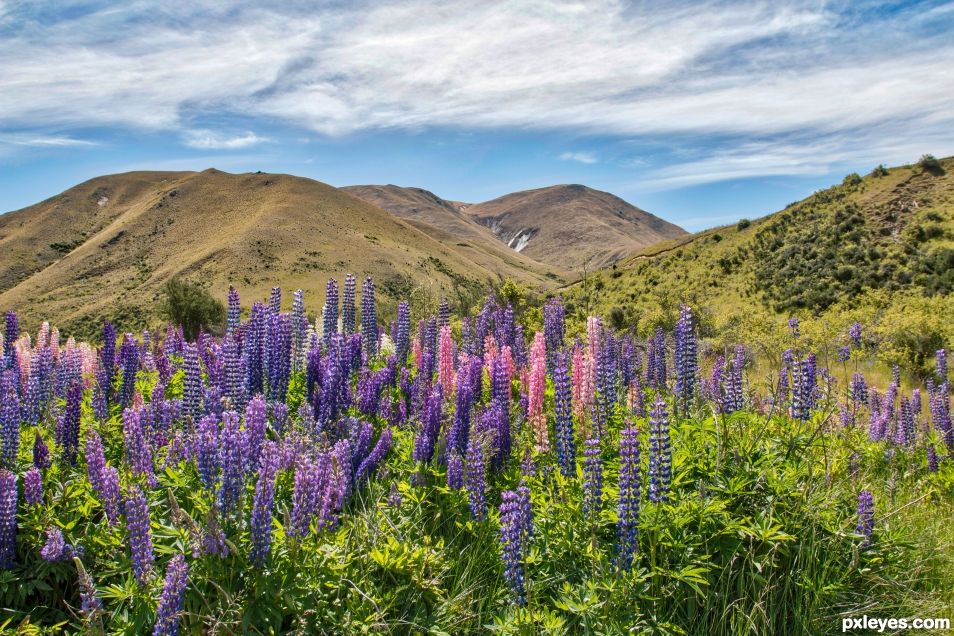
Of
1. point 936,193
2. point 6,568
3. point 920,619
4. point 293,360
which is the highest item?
point 936,193

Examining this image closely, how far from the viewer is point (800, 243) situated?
50438 mm

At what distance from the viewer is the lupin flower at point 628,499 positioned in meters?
3.96

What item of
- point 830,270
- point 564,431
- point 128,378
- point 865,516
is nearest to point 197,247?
point 830,270

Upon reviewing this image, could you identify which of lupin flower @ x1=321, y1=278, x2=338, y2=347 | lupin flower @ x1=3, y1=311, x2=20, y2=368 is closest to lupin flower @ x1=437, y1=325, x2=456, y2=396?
lupin flower @ x1=321, y1=278, x2=338, y2=347

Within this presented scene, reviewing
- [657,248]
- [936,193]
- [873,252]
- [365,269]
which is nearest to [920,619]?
[873,252]

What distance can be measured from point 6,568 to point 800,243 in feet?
185

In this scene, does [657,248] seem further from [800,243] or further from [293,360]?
[293,360]

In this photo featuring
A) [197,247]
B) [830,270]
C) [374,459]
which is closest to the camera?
[374,459]

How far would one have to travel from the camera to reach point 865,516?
472 cm

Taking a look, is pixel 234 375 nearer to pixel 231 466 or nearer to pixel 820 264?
pixel 231 466

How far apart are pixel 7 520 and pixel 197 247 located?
398ft

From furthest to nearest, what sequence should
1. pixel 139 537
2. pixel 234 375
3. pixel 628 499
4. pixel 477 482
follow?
pixel 234 375
pixel 477 482
pixel 628 499
pixel 139 537

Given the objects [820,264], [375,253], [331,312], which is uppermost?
[375,253]

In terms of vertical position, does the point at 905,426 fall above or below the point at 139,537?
below
